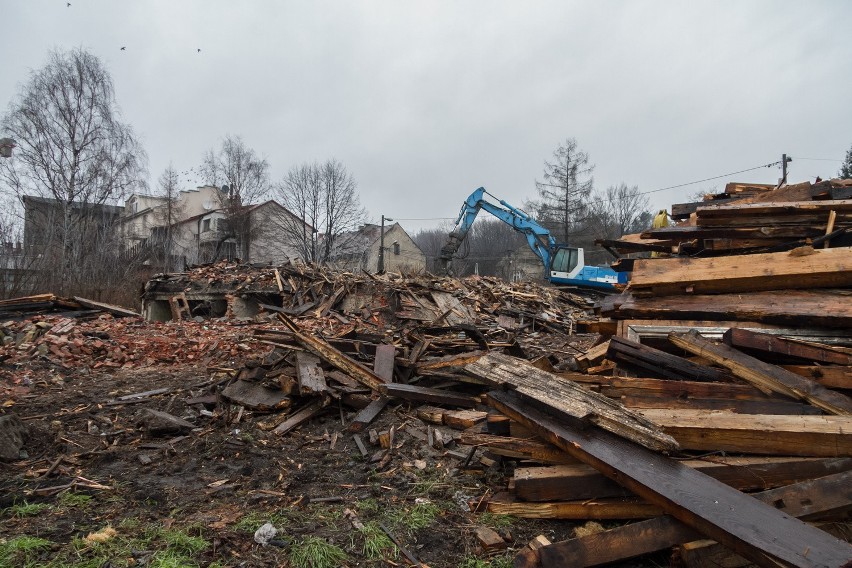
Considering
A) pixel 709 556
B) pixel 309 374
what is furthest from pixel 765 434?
pixel 309 374

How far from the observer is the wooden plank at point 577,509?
9.75 ft

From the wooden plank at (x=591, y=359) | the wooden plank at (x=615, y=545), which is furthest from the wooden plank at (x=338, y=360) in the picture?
the wooden plank at (x=615, y=545)

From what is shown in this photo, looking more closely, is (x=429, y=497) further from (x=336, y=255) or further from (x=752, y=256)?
(x=336, y=255)

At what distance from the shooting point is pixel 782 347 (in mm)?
3869

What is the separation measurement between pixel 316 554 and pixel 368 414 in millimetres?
2436

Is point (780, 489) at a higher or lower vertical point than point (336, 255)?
lower

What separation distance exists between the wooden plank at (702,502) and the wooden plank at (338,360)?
3.02 metres

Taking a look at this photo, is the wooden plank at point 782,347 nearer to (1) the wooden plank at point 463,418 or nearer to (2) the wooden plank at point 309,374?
(1) the wooden plank at point 463,418

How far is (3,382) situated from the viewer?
7.88m

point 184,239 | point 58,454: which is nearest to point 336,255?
point 184,239

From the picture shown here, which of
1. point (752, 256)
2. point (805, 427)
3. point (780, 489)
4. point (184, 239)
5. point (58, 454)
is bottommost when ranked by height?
point (58, 454)

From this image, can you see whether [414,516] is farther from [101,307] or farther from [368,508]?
[101,307]

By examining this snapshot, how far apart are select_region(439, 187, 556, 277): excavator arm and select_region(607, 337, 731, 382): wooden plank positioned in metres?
15.9

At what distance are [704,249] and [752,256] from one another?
2.29 ft
